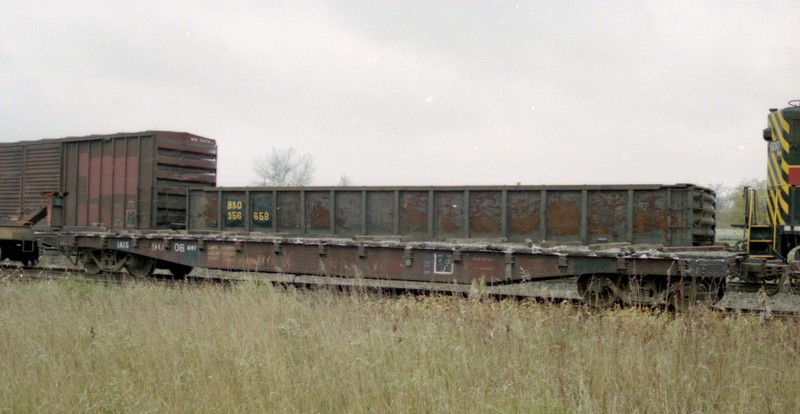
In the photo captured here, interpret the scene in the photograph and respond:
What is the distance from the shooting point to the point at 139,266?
539 inches

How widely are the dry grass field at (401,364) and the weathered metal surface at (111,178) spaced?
701 cm

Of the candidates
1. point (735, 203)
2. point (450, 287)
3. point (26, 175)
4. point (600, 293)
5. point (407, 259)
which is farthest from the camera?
point (735, 203)

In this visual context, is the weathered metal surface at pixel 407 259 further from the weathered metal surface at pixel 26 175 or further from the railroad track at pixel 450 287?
the weathered metal surface at pixel 26 175

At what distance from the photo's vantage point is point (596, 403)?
13.1 ft

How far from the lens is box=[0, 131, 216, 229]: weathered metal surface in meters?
13.6

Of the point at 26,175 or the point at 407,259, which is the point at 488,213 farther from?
the point at 26,175

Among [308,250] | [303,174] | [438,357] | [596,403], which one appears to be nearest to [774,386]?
[596,403]

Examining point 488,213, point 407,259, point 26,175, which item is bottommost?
point 407,259

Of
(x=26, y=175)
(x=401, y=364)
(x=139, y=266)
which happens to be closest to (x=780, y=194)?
(x=401, y=364)

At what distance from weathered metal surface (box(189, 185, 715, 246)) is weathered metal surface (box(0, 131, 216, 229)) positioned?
1834 millimetres

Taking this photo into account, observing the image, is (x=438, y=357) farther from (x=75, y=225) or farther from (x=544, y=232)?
(x=75, y=225)

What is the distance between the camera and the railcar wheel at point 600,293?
8758 mm

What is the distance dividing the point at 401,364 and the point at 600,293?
201 inches

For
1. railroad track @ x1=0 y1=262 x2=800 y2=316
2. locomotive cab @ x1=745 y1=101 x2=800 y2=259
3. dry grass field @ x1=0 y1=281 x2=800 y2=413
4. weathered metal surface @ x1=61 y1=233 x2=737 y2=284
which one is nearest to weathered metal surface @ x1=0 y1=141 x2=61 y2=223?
railroad track @ x1=0 y1=262 x2=800 y2=316
